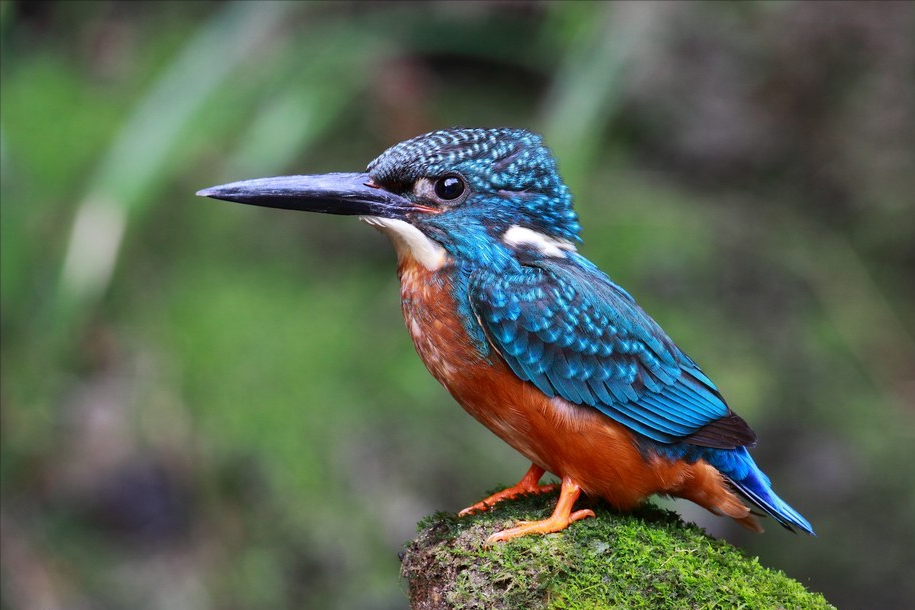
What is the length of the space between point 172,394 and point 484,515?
10.2 ft

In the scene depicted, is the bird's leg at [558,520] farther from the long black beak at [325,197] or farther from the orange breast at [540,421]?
the long black beak at [325,197]

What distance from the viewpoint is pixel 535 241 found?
310 centimetres

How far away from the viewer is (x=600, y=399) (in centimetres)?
291

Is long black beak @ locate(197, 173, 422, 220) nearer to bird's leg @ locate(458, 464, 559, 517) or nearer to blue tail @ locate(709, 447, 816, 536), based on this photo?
bird's leg @ locate(458, 464, 559, 517)

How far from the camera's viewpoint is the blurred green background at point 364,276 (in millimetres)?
5301

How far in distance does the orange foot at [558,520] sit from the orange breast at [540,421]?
1.3 inches

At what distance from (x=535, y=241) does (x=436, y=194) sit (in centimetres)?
34

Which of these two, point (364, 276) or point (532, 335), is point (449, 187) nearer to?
point (532, 335)

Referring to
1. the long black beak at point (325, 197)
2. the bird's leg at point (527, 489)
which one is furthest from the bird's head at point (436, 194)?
the bird's leg at point (527, 489)

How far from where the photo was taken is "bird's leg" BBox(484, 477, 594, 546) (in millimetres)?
2691

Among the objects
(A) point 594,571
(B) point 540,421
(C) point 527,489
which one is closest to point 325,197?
(B) point 540,421

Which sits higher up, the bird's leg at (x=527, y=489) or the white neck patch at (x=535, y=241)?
the white neck patch at (x=535, y=241)

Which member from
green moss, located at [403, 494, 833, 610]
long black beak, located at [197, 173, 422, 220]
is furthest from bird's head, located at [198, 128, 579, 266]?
green moss, located at [403, 494, 833, 610]

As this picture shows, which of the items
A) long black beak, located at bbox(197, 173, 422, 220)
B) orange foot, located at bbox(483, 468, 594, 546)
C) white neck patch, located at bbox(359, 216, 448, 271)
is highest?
long black beak, located at bbox(197, 173, 422, 220)
